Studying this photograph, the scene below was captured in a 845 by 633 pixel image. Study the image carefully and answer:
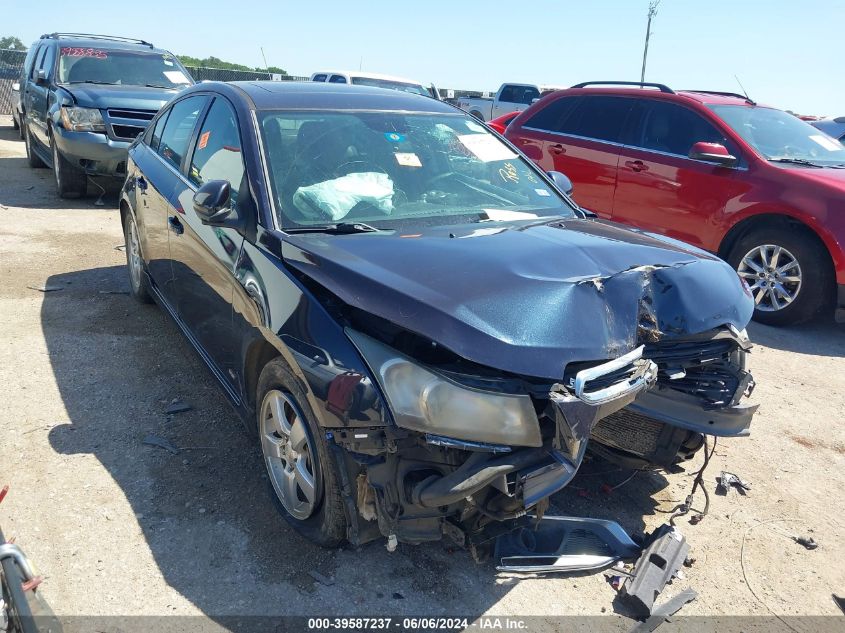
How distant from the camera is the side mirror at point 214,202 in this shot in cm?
322

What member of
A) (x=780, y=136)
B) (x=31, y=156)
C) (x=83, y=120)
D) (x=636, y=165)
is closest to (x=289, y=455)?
(x=636, y=165)

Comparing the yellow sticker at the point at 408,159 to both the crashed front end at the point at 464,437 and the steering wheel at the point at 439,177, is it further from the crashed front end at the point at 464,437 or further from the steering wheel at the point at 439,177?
the crashed front end at the point at 464,437

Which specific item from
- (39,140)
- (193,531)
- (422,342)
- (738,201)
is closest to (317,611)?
(193,531)

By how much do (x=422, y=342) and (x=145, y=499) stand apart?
1.64m

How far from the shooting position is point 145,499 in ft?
10.6

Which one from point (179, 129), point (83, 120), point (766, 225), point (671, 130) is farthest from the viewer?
point (83, 120)

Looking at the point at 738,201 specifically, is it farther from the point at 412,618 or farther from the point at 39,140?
the point at 39,140

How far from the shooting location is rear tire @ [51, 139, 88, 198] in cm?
931

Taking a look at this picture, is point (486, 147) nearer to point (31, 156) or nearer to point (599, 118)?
point (599, 118)

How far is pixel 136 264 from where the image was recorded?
18.3 feet

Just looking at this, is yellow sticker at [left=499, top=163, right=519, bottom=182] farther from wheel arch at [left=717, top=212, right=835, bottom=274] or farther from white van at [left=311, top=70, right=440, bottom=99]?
white van at [left=311, top=70, right=440, bottom=99]

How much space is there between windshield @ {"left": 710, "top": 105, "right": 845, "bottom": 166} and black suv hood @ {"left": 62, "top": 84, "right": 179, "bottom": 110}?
6973 mm

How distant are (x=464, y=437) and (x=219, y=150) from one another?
2.28 metres

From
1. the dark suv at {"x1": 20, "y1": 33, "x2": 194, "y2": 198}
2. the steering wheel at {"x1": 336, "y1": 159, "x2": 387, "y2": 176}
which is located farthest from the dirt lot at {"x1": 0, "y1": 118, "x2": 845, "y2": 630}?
the dark suv at {"x1": 20, "y1": 33, "x2": 194, "y2": 198}
